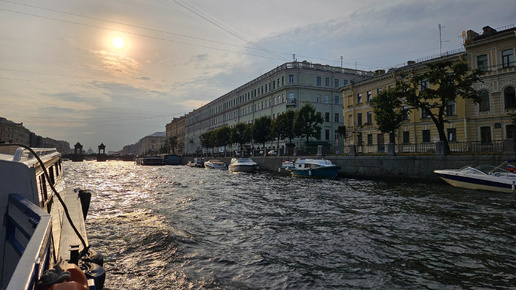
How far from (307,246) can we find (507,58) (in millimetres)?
35620

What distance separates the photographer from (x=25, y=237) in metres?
2.92

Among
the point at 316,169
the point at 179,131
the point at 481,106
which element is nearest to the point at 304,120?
the point at 316,169

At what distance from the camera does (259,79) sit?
67625 mm

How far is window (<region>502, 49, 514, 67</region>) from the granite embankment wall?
53.3 feet

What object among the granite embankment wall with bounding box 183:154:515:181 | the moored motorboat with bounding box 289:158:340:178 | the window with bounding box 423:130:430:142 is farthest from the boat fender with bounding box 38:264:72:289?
the window with bounding box 423:130:430:142

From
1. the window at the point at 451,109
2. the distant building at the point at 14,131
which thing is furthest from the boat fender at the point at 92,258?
the distant building at the point at 14,131

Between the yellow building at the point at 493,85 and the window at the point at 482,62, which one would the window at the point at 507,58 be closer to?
the yellow building at the point at 493,85

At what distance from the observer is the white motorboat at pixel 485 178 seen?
53.0 ft

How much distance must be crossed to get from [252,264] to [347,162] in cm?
2653

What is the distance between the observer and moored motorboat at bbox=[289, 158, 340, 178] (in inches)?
1071

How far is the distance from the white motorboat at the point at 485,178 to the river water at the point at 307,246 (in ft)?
19.0

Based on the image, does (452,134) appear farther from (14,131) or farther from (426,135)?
(14,131)

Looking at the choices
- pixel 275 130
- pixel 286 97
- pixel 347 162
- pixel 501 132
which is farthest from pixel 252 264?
pixel 286 97

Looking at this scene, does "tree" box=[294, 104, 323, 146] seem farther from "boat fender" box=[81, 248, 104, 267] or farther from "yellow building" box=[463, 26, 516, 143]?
"boat fender" box=[81, 248, 104, 267]
